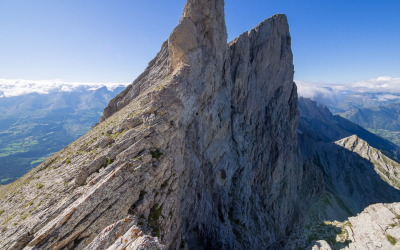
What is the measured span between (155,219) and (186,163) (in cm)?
1318

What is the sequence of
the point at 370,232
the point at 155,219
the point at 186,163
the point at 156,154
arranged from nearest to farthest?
1. the point at 155,219
2. the point at 156,154
3. the point at 370,232
4. the point at 186,163

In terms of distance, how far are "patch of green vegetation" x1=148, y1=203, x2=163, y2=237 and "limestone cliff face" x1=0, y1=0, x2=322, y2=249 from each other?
14 cm

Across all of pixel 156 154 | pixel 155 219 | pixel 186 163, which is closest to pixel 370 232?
pixel 186 163

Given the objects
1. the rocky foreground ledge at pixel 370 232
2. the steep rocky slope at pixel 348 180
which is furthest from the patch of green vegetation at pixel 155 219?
the steep rocky slope at pixel 348 180

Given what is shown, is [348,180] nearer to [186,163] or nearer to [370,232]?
[370,232]

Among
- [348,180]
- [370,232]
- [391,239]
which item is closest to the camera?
[391,239]

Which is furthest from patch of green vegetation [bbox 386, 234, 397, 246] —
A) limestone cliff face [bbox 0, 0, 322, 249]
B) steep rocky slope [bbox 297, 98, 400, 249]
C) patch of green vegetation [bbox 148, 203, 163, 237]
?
patch of green vegetation [bbox 148, 203, 163, 237]

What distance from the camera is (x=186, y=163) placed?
104 feet

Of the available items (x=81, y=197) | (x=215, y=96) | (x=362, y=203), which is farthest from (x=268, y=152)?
(x=362, y=203)

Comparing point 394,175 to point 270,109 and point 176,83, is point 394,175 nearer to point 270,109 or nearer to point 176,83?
point 270,109

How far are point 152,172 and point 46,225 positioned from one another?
1016 centimetres

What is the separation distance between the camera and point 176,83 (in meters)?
28.7

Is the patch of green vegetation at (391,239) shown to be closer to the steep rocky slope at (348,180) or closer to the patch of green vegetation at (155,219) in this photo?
the steep rocky slope at (348,180)

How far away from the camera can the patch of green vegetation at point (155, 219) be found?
1855 centimetres
